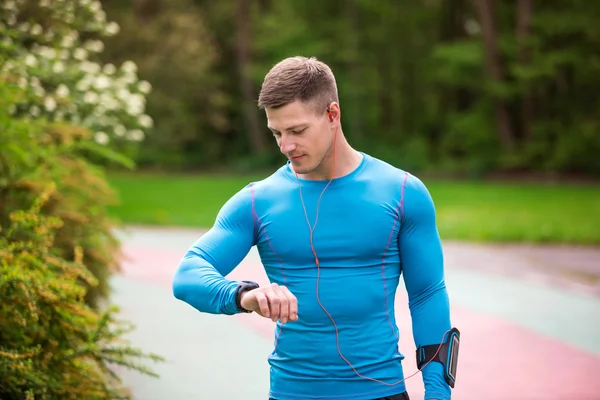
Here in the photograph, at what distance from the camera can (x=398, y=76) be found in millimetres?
49938

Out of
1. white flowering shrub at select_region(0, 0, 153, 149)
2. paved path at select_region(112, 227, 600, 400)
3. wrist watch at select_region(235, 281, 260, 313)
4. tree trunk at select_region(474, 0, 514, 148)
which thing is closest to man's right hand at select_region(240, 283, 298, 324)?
wrist watch at select_region(235, 281, 260, 313)

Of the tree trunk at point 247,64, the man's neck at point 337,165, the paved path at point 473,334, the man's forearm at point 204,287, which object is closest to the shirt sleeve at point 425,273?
the man's neck at point 337,165

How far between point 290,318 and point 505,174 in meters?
34.0

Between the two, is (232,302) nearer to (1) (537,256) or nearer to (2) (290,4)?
(1) (537,256)

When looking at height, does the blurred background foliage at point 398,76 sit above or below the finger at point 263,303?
above

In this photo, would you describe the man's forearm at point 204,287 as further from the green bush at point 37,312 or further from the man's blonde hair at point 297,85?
the green bush at point 37,312

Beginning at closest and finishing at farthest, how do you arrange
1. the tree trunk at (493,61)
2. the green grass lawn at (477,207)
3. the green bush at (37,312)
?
the green bush at (37,312) < the green grass lawn at (477,207) < the tree trunk at (493,61)

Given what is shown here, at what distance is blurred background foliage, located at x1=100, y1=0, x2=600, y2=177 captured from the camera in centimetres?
3512

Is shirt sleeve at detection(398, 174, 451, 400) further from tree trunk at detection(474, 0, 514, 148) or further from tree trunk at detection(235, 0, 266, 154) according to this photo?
tree trunk at detection(235, 0, 266, 154)

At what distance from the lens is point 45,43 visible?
927cm

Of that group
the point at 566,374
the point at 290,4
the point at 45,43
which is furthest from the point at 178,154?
the point at 566,374

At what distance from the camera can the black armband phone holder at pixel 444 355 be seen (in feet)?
9.93

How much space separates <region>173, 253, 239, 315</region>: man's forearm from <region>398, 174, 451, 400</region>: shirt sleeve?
0.67 meters

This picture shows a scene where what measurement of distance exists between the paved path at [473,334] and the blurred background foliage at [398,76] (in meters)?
15.7
